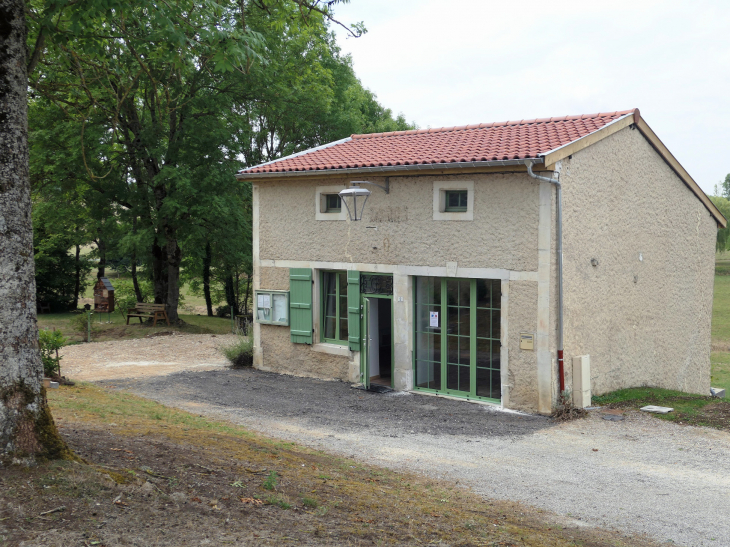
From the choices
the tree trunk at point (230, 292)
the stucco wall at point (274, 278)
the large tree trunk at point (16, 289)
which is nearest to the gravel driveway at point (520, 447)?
the stucco wall at point (274, 278)

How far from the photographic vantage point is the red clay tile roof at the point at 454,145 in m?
10.2

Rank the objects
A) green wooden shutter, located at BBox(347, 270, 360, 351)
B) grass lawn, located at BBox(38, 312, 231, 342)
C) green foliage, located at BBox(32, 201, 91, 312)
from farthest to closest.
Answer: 1. green foliage, located at BBox(32, 201, 91, 312)
2. grass lawn, located at BBox(38, 312, 231, 342)
3. green wooden shutter, located at BBox(347, 270, 360, 351)

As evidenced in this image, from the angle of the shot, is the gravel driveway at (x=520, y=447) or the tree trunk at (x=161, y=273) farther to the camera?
the tree trunk at (x=161, y=273)

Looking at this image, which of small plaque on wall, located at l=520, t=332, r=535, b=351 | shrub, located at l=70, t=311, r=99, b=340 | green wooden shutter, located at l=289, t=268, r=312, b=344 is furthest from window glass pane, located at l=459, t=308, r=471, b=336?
shrub, located at l=70, t=311, r=99, b=340

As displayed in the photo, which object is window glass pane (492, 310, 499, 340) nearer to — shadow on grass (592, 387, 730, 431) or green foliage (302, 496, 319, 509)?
shadow on grass (592, 387, 730, 431)

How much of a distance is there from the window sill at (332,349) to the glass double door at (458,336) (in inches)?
56.2

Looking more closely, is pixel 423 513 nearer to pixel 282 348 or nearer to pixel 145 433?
pixel 145 433

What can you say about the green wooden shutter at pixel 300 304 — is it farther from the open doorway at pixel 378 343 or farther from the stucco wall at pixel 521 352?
the stucco wall at pixel 521 352

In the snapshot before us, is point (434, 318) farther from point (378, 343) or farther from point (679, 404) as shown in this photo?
point (679, 404)

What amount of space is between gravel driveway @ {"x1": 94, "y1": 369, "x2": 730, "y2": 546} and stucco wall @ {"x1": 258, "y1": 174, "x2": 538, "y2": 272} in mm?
2333

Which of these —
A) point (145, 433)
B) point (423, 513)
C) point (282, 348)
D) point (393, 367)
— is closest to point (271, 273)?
point (282, 348)

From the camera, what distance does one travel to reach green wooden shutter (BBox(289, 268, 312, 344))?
12.3 meters

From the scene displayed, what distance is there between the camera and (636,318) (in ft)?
39.6

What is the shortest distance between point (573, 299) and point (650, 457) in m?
2.96
